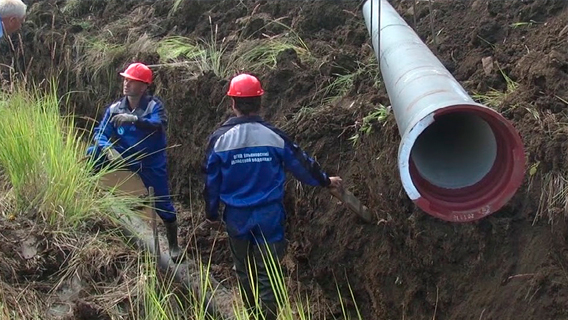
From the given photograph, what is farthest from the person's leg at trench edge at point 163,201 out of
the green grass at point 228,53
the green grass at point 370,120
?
the green grass at point 370,120

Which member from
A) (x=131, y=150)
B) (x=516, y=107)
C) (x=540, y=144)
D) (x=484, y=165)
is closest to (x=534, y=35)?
(x=516, y=107)

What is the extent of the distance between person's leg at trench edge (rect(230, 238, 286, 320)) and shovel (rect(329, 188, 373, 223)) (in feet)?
1.60

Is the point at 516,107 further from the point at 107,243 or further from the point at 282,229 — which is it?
the point at 107,243

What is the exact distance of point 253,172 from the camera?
5324mm

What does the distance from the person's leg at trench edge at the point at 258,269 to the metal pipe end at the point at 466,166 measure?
1.46m

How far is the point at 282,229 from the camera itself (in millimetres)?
5535

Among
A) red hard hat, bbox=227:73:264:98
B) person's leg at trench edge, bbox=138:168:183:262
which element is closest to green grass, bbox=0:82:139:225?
person's leg at trench edge, bbox=138:168:183:262

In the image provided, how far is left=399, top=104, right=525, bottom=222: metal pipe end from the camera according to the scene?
3.89 m

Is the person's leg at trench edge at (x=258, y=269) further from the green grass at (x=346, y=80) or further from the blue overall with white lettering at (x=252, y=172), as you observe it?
the green grass at (x=346, y=80)

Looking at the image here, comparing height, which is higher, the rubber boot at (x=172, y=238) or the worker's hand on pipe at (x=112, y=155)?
the worker's hand on pipe at (x=112, y=155)

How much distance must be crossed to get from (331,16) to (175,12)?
241cm

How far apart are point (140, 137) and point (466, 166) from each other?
3188 millimetres

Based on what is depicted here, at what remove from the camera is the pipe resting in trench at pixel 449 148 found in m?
3.85

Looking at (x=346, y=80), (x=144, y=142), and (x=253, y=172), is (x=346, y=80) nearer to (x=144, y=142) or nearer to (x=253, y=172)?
(x=144, y=142)
